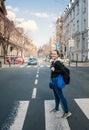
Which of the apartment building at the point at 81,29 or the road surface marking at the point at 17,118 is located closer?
the road surface marking at the point at 17,118

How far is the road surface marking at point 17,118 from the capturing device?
5.73 meters

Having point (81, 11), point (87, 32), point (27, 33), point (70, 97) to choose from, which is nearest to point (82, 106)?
point (70, 97)

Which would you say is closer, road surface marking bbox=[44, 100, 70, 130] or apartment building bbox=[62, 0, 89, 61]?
road surface marking bbox=[44, 100, 70, 130]

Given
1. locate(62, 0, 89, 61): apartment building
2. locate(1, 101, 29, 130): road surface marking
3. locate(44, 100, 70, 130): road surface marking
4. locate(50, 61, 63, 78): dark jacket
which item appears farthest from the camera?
locate(62, 0, 89, 61): apartment building

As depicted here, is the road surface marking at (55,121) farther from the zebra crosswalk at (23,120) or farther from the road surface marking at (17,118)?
the road surface marking at (17,118)

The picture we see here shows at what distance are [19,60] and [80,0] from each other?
2052 centimetres

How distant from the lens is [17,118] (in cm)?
651

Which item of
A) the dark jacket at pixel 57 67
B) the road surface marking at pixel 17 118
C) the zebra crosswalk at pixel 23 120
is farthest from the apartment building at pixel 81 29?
the dark jacket at pixel 57 67

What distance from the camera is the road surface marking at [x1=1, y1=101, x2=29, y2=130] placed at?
225 inches

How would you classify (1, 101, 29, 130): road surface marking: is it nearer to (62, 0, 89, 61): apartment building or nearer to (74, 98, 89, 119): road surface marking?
(74, 98, 89, 119): road surface marking

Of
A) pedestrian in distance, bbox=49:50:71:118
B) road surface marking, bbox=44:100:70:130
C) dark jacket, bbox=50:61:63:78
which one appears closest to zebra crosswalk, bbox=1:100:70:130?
road surface marking, bbox=44:100:70:130

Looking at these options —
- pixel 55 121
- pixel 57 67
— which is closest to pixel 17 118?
A: pixel 55 121

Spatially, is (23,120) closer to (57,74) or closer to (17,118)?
(17,118)

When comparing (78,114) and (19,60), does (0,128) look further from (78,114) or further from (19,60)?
(19,60)
